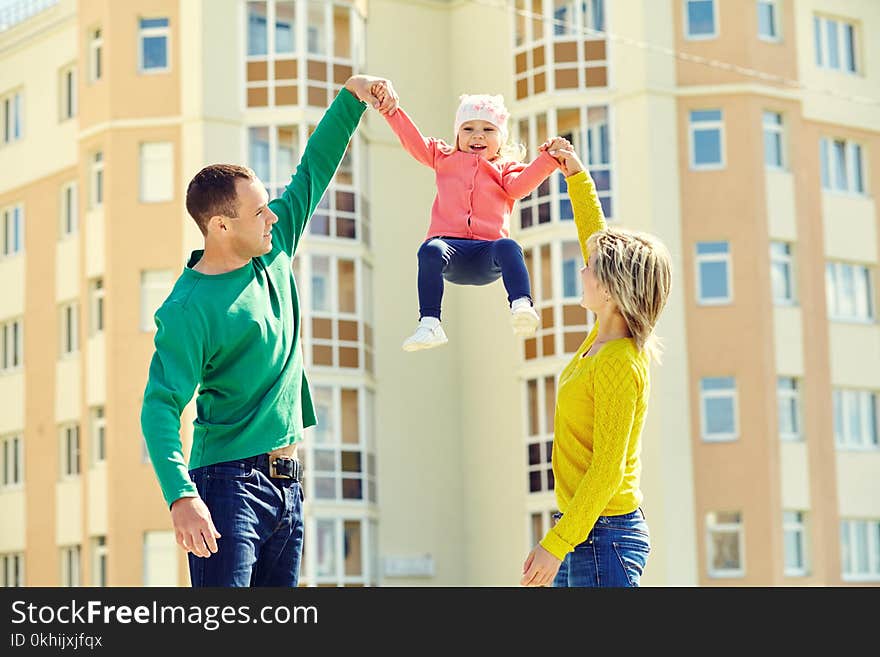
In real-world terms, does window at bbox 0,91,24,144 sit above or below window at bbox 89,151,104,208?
above

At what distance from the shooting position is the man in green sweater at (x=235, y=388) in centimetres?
568

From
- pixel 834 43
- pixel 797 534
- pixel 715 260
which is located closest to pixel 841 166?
pixel 834 43

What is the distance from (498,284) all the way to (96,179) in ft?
25.8

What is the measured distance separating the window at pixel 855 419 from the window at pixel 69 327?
1461 cm

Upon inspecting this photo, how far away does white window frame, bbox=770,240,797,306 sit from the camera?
111 feet

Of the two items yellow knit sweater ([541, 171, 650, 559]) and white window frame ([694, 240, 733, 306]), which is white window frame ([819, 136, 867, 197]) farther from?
yellow knit sweater ([541, 171, 650, 559])

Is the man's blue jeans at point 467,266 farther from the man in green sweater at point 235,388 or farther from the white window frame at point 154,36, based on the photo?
the white window frame at point 154,36

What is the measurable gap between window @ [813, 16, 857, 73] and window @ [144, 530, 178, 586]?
15.3 metres

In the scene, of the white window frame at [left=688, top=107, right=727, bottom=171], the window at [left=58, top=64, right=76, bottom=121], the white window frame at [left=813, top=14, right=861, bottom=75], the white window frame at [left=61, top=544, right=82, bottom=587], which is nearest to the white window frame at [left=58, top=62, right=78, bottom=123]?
the window at [left=58, top=64, right=76, bottom=121]

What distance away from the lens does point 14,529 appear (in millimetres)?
36344

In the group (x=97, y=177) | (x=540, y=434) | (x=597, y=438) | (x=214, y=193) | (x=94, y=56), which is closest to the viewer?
(x=597, y=438)

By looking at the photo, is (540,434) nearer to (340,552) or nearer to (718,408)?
(718,408)

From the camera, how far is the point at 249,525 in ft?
18.8
